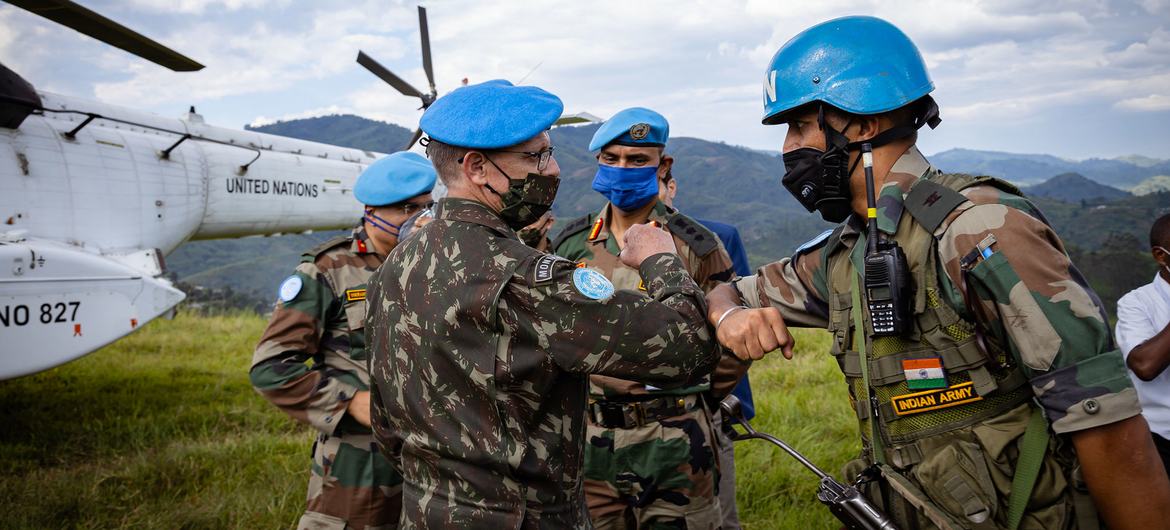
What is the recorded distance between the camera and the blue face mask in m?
3.46

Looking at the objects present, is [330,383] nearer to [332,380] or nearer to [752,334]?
[332,380]

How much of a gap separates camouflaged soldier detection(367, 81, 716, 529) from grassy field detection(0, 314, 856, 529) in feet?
9.27

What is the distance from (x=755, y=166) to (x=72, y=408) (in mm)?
113150

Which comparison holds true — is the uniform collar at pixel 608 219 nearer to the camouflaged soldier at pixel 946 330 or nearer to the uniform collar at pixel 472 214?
the camouflaged soldier at pixel 946 330

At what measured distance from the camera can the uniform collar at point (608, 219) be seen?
11.6ft

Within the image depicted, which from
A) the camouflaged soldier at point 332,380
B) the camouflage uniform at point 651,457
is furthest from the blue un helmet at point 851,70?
the camouflaged soldier at point 332,380

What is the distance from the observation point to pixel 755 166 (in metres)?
114

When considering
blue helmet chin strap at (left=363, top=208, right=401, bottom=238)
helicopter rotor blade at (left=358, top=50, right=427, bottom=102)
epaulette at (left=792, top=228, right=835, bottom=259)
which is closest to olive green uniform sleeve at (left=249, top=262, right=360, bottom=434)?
blue helmet chin strap at (left=363, top=208, right=401, bottom=238)

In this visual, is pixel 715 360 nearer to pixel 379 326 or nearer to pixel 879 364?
pixel 879 364

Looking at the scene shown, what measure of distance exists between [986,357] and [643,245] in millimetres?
931

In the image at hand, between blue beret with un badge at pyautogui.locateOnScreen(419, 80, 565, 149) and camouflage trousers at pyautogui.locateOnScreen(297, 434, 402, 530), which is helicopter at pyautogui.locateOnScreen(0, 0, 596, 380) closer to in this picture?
camouflage trousers at pyautogui.locateOnScreen(297, 434, 402, 530)

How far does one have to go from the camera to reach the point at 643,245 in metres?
2.15

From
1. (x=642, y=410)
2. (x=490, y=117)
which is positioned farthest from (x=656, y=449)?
(x=490, y=117)

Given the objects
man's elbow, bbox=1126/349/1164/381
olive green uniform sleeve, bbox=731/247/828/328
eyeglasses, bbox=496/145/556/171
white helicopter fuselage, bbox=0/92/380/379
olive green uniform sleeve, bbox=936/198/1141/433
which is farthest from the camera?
white helicopter fuselage, bbox=0/92/380/379
